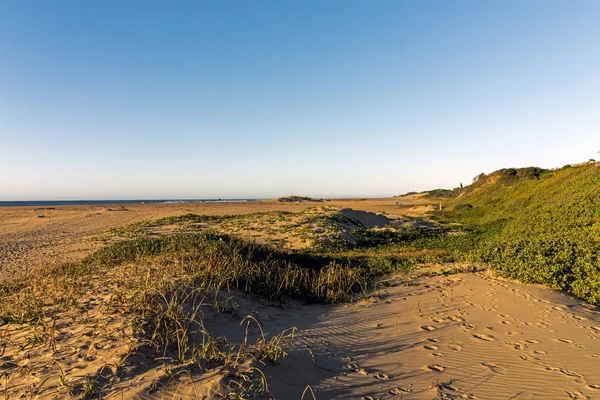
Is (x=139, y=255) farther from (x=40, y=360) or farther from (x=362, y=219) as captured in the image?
(x=362, y=219)

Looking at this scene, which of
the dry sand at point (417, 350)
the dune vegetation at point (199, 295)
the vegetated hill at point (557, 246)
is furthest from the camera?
the vegetated hill at point (557, 246)

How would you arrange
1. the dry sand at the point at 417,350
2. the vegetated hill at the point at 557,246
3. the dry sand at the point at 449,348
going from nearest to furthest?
1. the dry sand at the point at 417,350
2. the dry sand at the point at 449,348
3. the vegetated hill at the point at 557,246

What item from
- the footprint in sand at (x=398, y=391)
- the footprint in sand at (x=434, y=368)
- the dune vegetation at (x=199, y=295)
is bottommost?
the footprint in sand at (x=434, y=368)

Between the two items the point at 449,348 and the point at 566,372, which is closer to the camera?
the point at 566,372

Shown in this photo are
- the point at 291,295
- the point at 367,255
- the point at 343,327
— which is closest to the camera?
the point at 343,327

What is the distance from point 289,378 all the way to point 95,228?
81.0ft

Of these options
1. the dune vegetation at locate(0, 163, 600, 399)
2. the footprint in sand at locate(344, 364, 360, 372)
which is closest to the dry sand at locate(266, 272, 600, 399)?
the footprint in sand at locate(344, 364, 360, 372)

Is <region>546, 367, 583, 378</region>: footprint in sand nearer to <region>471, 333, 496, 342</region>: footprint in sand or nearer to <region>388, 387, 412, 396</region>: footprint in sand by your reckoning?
<region>471, 333, 496, 342</region>: footprint in sand

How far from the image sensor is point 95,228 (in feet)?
79.5

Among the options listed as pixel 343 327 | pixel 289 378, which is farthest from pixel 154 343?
pixel 343 327

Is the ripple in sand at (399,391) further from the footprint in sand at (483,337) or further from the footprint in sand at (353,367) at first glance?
the footprint in sand at (483,337)

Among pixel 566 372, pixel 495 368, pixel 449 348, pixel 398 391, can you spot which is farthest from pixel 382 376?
pixel 566 372

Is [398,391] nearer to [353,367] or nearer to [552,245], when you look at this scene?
[353,367]

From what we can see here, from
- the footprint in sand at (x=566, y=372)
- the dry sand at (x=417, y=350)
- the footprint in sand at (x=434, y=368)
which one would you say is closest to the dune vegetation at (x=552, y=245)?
the dry sand at (x=417, y=350)
